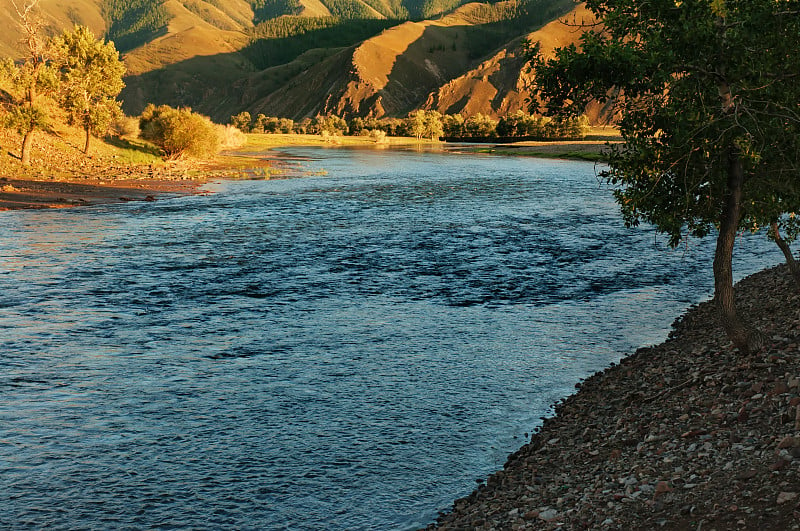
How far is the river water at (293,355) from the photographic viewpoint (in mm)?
12750

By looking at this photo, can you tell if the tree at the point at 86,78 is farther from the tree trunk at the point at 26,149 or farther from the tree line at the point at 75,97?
the tree trunk at the point at 26,149

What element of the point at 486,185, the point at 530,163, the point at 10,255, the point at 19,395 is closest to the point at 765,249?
the point at 19,395

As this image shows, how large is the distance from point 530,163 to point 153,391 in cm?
10503

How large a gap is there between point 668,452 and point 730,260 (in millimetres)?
5433

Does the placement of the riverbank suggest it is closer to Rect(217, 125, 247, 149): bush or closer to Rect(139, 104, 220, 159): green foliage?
Rect(139, 104, 220, 159): green foliage

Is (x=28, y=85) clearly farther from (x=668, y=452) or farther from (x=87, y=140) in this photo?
(x=668, y=452)

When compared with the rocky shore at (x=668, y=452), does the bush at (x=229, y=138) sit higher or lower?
higher

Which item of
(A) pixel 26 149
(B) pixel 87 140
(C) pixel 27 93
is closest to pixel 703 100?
(A) pixel 26 149

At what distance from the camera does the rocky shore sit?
946 centimetres

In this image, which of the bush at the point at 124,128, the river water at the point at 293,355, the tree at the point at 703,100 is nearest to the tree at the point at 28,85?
the bush at the point at 124,128

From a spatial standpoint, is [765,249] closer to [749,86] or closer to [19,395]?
[749,86]

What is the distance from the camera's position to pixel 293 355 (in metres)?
20.4

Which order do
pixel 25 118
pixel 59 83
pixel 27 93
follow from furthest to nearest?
pixel 59 83 → pixel 27 93 → pixel 25 118

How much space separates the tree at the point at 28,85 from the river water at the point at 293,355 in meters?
29.7
